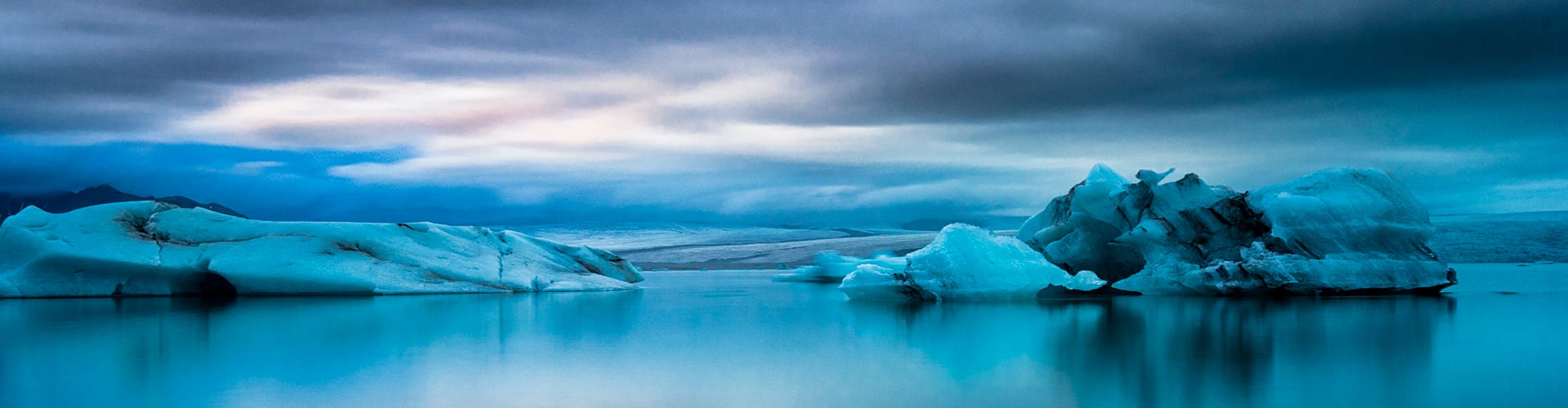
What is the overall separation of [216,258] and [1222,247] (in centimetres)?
1186

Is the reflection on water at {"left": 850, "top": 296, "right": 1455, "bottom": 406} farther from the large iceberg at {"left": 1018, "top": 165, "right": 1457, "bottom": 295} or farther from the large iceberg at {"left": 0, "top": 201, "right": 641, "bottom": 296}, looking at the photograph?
the large iceberg at {"left": 0, "top": 201, "right": 641, "bottom": 296}

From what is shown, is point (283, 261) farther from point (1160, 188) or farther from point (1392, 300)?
point (1392, 300)

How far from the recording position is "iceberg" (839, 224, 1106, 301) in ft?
43.3

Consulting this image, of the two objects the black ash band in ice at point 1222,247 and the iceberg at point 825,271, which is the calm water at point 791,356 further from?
the iceberg at point 825,271

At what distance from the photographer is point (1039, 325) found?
30.2 feet

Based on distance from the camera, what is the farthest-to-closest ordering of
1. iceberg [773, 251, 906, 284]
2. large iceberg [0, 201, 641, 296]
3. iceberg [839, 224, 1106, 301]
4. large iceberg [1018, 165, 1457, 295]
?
iceberg [773, 251, 906, 284] < large iceberg [0, 201, 641, 296] < large iceberg [1018, 165, 1457, 295] < iceberg [839, 224, 1106, 301]

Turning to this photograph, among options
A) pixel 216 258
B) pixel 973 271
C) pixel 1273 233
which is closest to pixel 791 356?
pixel 973 271

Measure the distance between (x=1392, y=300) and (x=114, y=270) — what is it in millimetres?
14381

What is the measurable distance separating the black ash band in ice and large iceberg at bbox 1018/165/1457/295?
13 millimetres

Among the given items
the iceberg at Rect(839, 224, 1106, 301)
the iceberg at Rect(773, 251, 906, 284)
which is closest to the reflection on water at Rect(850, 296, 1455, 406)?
the iceberg at Rect(839, 224, 1106, 301)

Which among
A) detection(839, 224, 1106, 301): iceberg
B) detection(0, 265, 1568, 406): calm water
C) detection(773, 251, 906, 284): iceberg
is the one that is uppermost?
detection(839, 224, 1106, 301): iceberg

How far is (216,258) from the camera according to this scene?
1427 centimetres

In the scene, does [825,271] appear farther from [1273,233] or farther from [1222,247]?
[1273,233]

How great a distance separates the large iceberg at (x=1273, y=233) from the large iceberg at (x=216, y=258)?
7471mm
